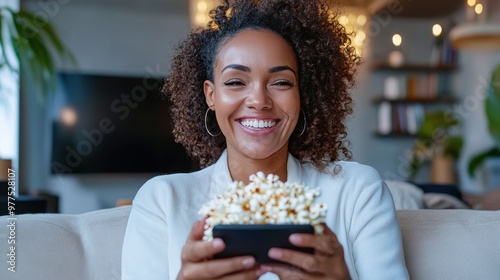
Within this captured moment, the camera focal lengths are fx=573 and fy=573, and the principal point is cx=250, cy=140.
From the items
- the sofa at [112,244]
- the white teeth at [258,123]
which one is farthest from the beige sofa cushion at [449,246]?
the white teeth at [258,123]

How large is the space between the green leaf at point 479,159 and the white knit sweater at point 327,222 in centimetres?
415

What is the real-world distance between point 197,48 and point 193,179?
0.35 m

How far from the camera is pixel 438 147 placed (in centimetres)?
550

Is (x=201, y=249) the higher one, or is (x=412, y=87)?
(x=412, y=87)

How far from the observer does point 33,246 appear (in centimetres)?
118

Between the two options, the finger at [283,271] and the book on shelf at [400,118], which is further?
the book on shelf at [400,118]

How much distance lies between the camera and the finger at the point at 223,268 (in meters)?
0.78

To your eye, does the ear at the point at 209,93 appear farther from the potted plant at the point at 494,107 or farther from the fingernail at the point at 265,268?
the potted plant at the point at 494,107

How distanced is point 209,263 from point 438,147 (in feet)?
16.6

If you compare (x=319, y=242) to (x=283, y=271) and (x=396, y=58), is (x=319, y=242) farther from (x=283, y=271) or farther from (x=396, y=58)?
(x=396, y=58)

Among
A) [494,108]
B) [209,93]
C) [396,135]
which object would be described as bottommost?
[396,135]

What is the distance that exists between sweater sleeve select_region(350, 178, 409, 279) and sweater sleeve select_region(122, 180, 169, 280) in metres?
0.38

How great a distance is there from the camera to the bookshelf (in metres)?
5.82

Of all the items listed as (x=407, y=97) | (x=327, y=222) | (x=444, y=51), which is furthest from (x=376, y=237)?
(x=444, y=51)
